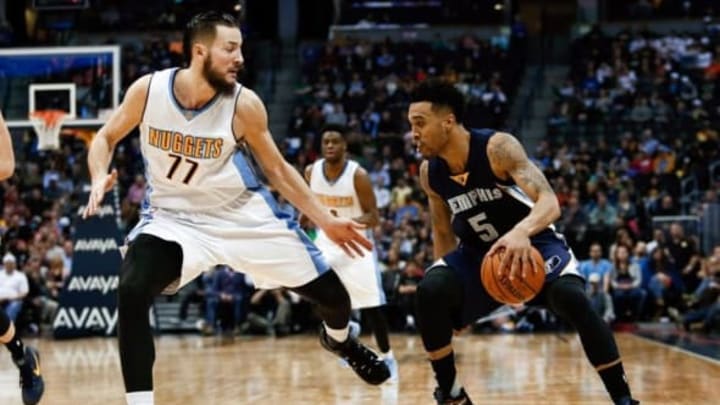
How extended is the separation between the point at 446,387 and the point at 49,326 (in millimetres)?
10789

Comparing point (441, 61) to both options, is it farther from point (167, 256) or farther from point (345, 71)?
point (167, 256)

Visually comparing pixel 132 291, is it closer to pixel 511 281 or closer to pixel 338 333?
pixel 338 333

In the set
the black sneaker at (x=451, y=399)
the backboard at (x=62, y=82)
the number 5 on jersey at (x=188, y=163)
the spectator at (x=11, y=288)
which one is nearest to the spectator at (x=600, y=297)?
the backboard at (x=62, y=82)

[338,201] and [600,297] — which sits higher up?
[338,201]

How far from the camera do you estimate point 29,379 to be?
6082 millimetres

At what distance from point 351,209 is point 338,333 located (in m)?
3.51

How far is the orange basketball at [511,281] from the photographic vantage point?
496cm

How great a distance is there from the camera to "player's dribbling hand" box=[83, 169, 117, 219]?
4.69 meters

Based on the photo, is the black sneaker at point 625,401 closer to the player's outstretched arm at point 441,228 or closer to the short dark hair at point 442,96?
the player's outstretched arm at point 441,228

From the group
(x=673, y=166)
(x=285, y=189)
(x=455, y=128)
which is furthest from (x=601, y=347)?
(x=673, y=166)

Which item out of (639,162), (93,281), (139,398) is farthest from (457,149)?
(639,162)

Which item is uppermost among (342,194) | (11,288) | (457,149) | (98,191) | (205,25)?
(205,25)

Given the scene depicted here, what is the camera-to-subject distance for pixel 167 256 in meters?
4.80

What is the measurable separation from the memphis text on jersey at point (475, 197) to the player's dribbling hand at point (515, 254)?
0.41m
